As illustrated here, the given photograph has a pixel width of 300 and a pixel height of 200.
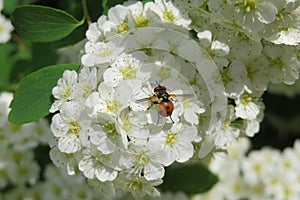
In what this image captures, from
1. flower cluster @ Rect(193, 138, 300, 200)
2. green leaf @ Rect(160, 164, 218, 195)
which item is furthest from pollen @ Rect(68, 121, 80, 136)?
flower cluster @ Rect(193, 138, 300, 200)

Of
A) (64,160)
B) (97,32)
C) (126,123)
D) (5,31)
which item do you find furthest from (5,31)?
(126,123)

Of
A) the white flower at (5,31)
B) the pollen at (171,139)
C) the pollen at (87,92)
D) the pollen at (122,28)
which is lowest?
the white flower at (5,31)

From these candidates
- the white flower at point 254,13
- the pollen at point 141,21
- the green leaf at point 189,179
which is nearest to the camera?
the white flower at point 254,13

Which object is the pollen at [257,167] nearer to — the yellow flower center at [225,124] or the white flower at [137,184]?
the yellow flower center at [225,124]

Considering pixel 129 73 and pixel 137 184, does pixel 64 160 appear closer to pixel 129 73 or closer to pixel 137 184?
pixel 137 184

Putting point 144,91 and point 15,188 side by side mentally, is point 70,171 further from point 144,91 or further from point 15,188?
point 15,188

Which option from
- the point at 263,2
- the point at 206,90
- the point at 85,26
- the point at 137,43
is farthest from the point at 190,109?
the point at 85,26

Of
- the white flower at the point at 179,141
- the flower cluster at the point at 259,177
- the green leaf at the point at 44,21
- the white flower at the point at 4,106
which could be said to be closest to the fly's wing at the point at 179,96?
the white flower at the point at 179,141
